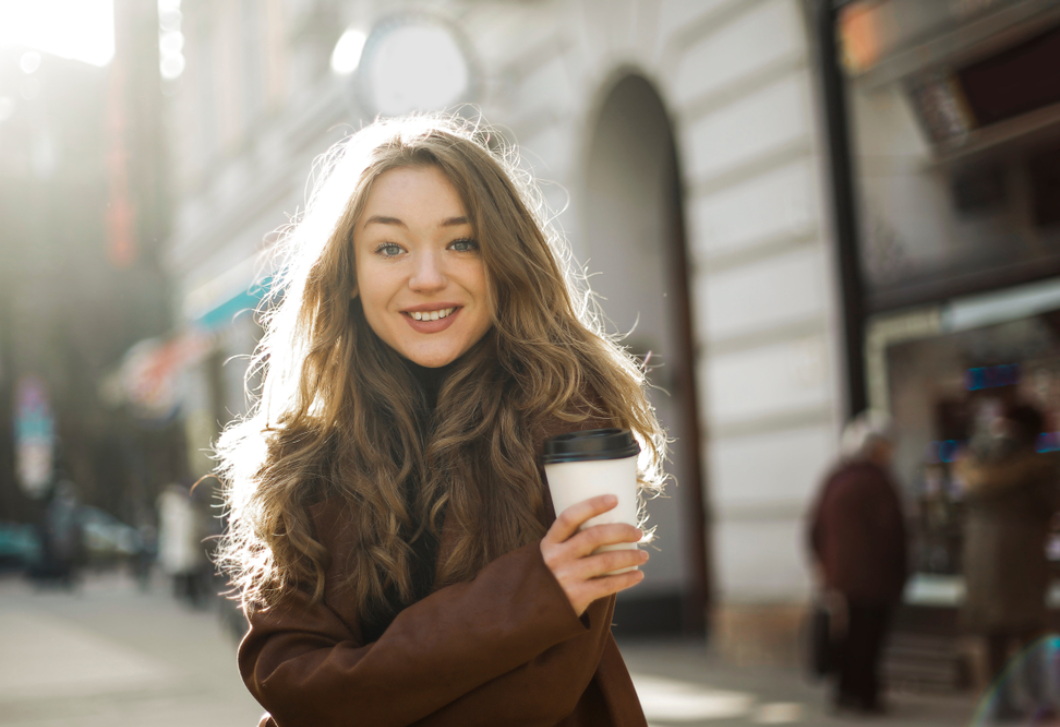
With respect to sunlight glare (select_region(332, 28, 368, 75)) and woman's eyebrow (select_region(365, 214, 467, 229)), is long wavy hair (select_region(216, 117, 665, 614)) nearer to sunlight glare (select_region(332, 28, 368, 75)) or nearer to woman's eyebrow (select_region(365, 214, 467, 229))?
woman's eyebrow (select_region(365, 214, 467, 229))

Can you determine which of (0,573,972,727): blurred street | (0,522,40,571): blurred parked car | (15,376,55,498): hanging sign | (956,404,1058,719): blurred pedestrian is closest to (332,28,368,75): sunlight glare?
(0,573,972,727): blurred street

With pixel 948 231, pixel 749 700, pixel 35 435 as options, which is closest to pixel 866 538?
pixel 749 700

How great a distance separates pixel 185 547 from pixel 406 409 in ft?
50.9

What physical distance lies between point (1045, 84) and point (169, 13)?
2019cm

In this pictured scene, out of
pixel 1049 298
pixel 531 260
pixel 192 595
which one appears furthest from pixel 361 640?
pixel 192 595

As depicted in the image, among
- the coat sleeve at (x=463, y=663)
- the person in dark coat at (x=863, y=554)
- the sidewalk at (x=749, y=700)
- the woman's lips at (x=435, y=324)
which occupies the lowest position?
the sidewalk at (x=749, y=700)

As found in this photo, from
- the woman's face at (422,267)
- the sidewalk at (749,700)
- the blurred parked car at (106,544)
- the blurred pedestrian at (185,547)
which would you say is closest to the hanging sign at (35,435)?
the blurred parked car at (106,544)

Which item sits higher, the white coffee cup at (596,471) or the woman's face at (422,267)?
the woman's face at (422,267)

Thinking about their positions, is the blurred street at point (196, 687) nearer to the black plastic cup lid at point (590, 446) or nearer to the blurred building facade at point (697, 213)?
the blurred building facade at point (697, 213)

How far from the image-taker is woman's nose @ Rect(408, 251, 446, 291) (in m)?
1.68

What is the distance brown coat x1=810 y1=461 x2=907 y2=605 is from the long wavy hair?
499 cm

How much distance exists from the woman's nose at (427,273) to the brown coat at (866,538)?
5371 millimetres

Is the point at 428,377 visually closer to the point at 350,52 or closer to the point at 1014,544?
the point at 1014,544

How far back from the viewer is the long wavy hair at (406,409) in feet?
5.17
